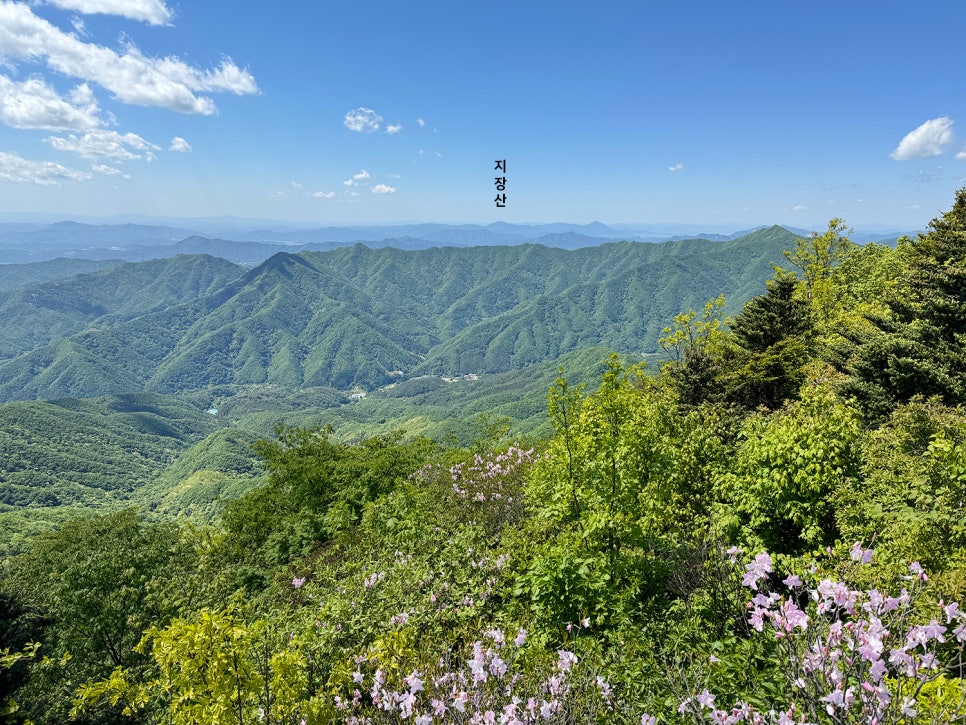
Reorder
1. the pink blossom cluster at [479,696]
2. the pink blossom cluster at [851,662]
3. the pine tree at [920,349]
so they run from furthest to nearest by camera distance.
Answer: the pine tree at [920,349], the pink blossom cluster at [479,696], the pink blossom cluster at [851,662]

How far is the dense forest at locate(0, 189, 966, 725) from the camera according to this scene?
15.2 feet

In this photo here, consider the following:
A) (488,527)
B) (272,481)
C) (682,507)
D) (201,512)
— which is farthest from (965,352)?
(201,512)

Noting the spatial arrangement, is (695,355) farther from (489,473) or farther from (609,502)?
(609,502)

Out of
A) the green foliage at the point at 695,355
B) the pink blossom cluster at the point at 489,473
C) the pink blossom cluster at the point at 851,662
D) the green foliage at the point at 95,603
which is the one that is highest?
the pink blossom cluster at the point at 851,662

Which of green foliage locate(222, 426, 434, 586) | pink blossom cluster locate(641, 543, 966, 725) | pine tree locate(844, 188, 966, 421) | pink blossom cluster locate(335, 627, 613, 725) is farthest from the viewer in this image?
green foliage locate(222, 426, 434, 586)

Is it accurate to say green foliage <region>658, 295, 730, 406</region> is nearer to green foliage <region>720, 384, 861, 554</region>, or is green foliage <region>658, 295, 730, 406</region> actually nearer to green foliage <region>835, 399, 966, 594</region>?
green foliage <region>835, 399, 966, 594</region>

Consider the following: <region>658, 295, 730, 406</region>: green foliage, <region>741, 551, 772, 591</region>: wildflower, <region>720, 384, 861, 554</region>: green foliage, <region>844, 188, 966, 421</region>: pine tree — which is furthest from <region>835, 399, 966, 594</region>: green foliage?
<region>658, 295, 730, 406</region>: green foliage

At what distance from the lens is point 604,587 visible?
8211 millimetres

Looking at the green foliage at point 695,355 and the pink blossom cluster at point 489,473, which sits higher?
the green foliage at point 695,355

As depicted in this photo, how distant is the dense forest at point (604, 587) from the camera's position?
463 centimetres

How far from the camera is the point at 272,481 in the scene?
28812mm

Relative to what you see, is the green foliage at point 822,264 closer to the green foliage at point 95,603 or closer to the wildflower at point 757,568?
the wildflower at point 757,568

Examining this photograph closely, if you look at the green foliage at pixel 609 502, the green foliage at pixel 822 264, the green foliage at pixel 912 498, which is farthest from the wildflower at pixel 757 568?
the green foliage at pixel 822 264

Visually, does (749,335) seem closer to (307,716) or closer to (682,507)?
(682,507)
